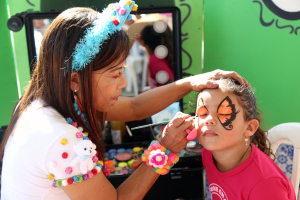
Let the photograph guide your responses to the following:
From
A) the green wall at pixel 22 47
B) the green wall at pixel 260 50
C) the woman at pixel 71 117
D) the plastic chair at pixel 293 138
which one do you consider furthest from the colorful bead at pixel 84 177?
the green wall at pixel 260 50

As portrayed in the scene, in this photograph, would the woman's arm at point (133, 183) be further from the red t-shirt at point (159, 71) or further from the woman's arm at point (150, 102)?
the red t-shirt at point (159, 71)

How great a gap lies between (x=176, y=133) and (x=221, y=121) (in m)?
0.17

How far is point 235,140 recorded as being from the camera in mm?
911

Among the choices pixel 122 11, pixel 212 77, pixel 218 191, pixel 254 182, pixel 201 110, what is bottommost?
pixel 218 191

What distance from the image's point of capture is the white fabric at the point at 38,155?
744mm

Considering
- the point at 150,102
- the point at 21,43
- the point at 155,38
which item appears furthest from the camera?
the point at 21,43

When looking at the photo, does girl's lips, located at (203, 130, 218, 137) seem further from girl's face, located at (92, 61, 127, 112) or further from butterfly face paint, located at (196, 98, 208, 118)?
girl's face, located at (92, 61, 127, 112)

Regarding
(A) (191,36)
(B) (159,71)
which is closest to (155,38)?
(B) (159,71)

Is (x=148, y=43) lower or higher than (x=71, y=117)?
higher

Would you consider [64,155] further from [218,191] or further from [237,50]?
[237,50]

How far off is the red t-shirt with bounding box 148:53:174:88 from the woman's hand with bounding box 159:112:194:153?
61cm

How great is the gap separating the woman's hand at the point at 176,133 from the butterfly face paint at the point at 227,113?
121 mm

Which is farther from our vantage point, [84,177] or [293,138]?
[293,138]

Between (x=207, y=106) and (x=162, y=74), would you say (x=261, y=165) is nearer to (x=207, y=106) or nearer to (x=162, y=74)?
(x=207, y=106)
